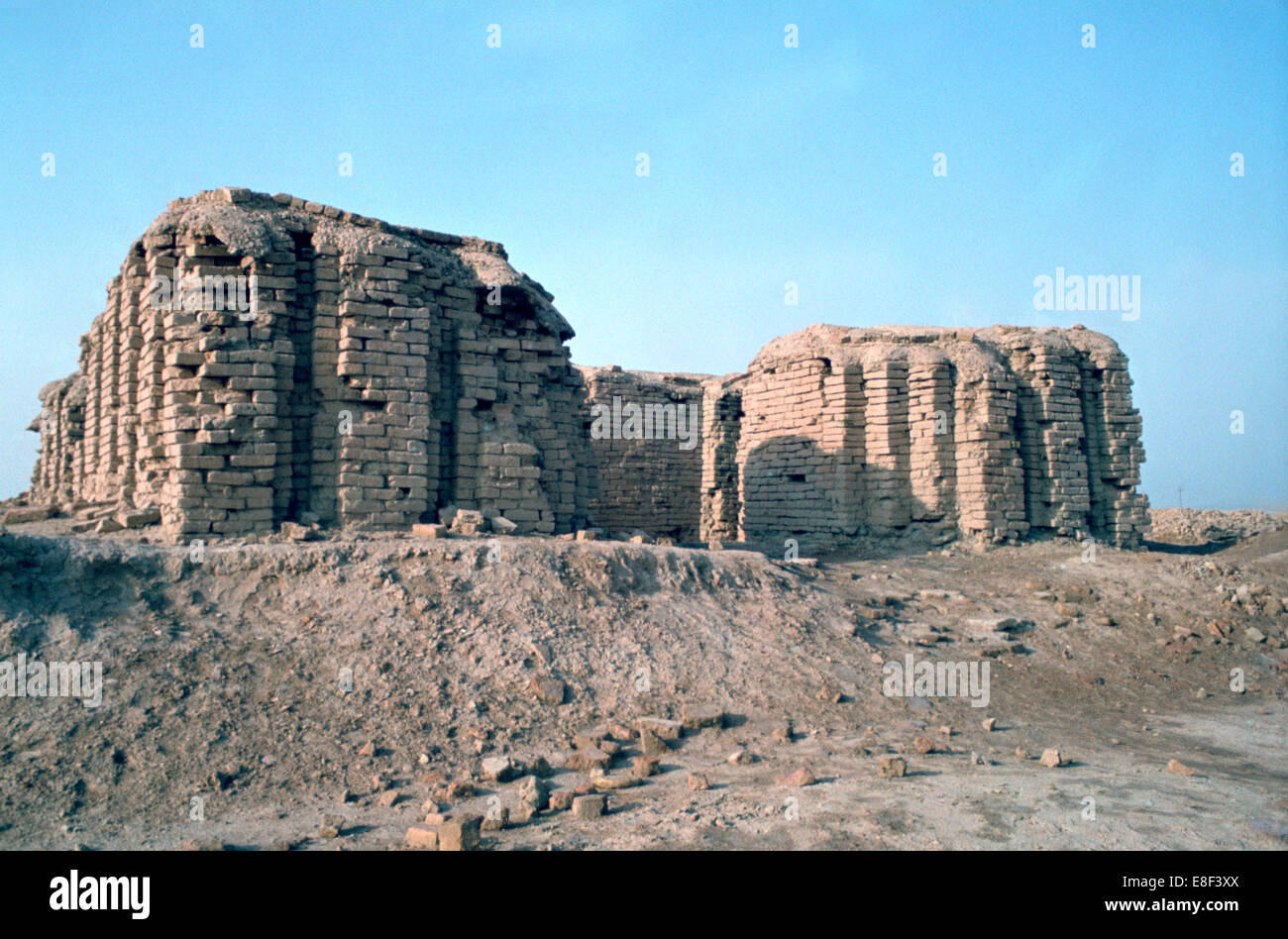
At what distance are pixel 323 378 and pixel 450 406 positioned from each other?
1447mm

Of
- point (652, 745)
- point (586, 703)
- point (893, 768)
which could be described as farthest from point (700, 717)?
point (893, 768)

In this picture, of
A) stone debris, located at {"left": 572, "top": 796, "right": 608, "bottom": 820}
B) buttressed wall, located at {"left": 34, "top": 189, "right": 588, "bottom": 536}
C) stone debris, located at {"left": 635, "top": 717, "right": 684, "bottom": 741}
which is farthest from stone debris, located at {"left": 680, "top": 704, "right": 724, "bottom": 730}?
buttressed wall, located at {"left": 34, "top": 189, "right": 588, "bottom": 536}

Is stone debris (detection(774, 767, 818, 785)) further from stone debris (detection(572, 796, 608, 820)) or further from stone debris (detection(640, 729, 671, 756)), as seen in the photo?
stone debris (detection(572, 796, 608, 820))

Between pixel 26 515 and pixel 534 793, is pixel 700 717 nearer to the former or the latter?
pixel 534 793

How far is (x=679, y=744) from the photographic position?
6.69 meters

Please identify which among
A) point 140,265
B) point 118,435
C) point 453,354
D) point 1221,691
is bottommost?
point 1221,691

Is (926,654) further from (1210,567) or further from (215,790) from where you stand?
(215,790)

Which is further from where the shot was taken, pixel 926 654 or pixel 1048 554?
pixel 1048 554

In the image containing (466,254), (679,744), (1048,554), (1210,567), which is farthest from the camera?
(1048,554)

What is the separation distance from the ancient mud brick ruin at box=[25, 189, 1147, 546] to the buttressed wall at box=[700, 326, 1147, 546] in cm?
3

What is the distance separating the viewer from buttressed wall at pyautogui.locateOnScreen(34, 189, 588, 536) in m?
8.57

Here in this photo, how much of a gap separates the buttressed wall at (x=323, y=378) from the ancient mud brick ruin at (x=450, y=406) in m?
0.02

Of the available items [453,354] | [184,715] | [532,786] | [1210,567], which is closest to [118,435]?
[453,354]
